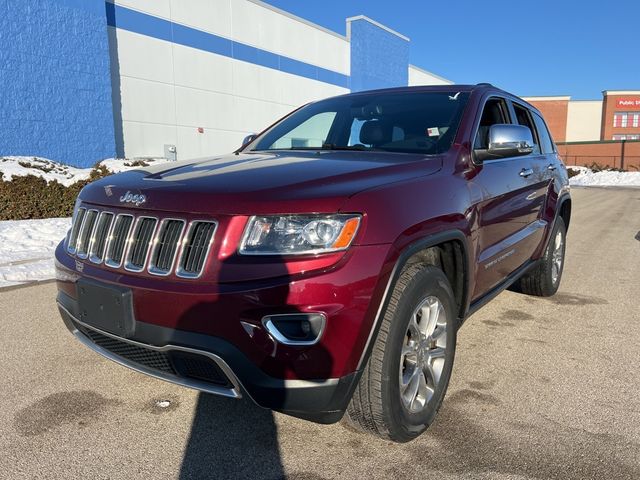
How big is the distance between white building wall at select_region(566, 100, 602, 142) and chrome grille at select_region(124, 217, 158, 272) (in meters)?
74.6

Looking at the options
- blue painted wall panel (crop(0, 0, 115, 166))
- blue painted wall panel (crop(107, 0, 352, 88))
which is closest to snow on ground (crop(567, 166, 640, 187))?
blue painted wall panel (crop(107, 0, 352, 88))

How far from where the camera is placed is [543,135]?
5.21 meters

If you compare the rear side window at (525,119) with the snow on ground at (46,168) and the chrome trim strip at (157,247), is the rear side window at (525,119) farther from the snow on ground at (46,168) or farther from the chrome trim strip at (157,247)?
the snow on ground at (46,168)

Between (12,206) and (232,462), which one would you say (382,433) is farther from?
(12,206)

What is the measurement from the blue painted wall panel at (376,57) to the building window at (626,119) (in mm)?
44862

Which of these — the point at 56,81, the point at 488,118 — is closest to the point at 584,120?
the point at 56,81

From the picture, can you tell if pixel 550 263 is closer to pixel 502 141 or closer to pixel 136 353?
pixel 502 141

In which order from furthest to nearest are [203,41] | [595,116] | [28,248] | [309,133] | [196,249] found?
[595,116]
[203,41]
[28,248]
[309,133]
[196,249]

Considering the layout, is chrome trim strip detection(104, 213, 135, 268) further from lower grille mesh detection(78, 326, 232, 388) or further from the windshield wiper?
the windshield wiper

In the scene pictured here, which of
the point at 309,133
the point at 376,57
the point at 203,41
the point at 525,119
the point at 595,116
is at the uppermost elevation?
the point at 376,57

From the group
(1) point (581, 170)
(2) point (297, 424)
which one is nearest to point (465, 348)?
(2) point (297, 424)

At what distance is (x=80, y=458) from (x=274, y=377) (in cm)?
113

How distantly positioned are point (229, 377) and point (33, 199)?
9332 millimetres

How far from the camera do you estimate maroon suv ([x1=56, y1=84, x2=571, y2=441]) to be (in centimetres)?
210
